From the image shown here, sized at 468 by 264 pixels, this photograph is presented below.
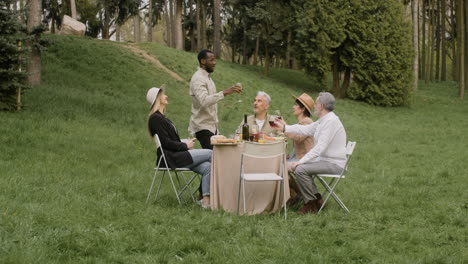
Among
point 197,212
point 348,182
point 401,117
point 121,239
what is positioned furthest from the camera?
point 401,117

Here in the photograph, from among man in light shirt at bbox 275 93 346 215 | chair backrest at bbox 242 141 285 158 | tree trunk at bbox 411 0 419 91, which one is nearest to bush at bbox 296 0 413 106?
tree trunk at bbox 411 0 419 91

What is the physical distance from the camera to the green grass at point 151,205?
5.04m

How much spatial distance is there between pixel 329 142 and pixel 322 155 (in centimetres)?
23

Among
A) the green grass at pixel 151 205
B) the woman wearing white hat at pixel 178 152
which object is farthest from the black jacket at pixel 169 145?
the green grass at pixel 151 205

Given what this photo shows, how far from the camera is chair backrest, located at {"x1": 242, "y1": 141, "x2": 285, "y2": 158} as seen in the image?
6.47 metres

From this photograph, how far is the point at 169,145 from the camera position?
6.98m

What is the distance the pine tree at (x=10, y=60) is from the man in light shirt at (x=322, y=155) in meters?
8.20

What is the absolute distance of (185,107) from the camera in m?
18.8

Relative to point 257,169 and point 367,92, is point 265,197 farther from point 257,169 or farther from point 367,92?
point 367,92

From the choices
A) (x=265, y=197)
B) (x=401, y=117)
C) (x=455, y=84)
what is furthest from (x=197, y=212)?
(x=455, y=84)

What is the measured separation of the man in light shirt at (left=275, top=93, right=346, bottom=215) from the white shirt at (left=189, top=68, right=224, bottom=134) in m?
1.34

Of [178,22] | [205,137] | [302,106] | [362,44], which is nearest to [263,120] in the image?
[302,106]

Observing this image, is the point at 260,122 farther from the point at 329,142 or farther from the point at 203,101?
the point at 329,142

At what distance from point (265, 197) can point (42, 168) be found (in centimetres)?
413
